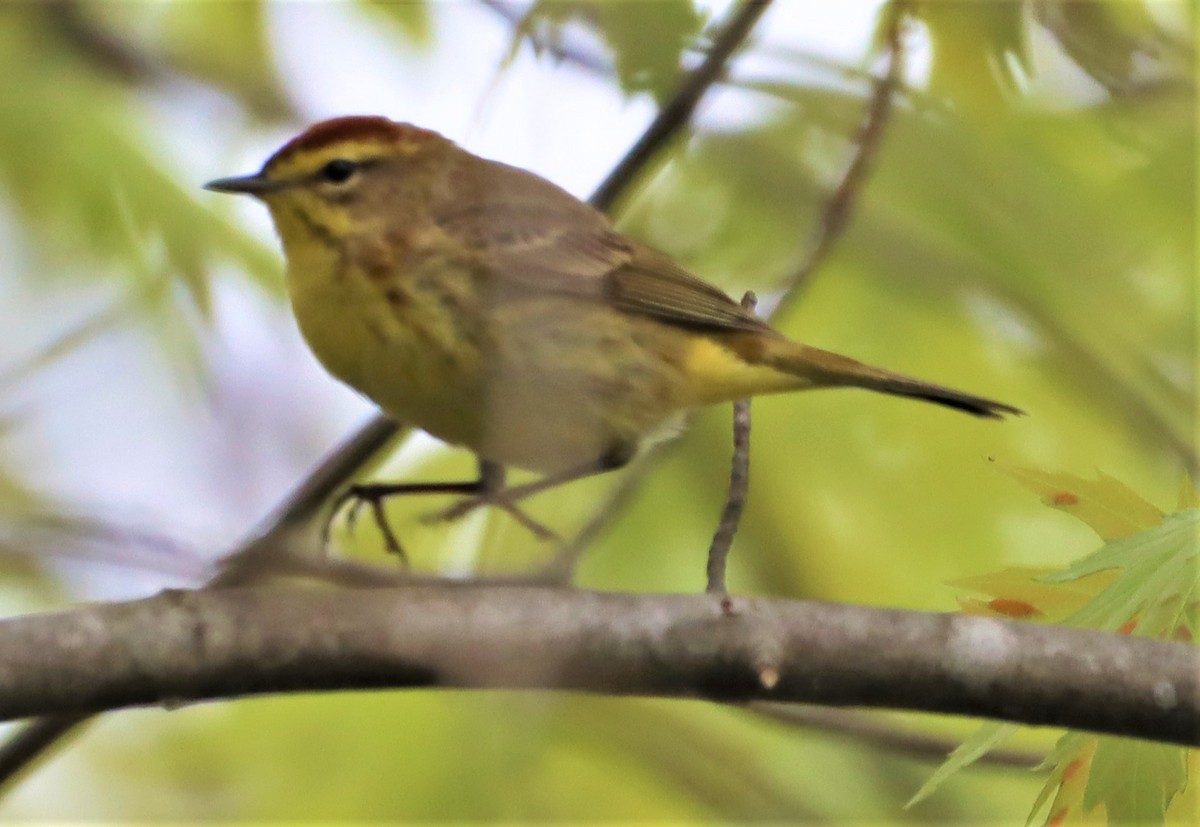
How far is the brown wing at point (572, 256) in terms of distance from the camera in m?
3.75

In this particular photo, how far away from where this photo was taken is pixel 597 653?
210 centimetres

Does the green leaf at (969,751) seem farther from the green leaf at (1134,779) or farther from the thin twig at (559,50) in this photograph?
the thin twig at (559,50)

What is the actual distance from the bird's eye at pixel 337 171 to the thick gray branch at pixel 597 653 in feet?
6.34

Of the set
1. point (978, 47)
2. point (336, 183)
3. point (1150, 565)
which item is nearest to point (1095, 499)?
point (1150, 565)

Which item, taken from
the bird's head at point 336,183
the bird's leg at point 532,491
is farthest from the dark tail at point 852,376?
the bird's head at point 336,183

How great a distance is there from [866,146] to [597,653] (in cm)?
160

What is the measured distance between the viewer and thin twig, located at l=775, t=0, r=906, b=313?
125 inches

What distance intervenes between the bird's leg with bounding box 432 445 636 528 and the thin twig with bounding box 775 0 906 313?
2.54 ft

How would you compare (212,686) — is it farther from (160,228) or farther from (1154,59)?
(1154,59)

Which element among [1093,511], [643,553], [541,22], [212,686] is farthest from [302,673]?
[643,553]

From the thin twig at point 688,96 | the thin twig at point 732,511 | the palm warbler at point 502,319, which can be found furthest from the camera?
the palm warbler at point 502,319

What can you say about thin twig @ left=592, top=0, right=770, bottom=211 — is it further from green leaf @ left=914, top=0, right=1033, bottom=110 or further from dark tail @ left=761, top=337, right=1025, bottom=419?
dark tail @ left=761, top=337, right=1025, bottom=419

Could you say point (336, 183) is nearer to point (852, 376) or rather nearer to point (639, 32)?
point (639, 32)

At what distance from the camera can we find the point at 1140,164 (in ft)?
12.1
